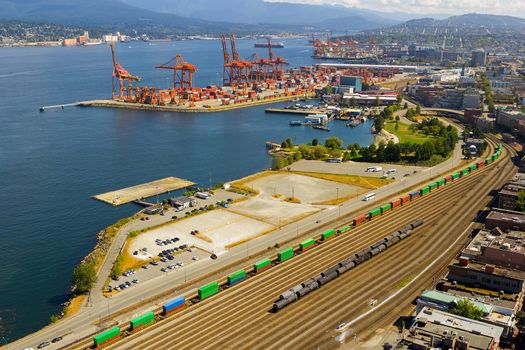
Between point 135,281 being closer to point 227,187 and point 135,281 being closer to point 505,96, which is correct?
point 227,187

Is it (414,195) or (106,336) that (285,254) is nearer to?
(106,336)

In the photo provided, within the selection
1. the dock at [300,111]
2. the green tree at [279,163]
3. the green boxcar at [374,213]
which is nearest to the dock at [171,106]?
the dock at [300,111]

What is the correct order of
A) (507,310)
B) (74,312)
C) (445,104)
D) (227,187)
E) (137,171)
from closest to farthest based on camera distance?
(507,310) → (74,312) → (227,187) → (137,171) → (445,104)

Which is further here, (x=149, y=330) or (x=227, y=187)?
(x=227, y=187)

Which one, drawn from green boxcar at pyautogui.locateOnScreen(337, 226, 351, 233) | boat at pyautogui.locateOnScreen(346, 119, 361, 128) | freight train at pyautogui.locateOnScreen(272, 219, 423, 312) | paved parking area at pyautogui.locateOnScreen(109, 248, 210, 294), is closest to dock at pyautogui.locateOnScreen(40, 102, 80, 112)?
boat at pyautogui.locateOnScreen(346, 119, 361, 128)

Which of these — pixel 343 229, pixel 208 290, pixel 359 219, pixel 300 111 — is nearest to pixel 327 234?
pixel 343 229

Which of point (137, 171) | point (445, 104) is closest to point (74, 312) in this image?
point (137, 171)

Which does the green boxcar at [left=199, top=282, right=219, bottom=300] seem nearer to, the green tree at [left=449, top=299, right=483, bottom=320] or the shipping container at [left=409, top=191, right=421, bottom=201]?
the green tree at [left=449, top=299, right=483, bottom=320]
